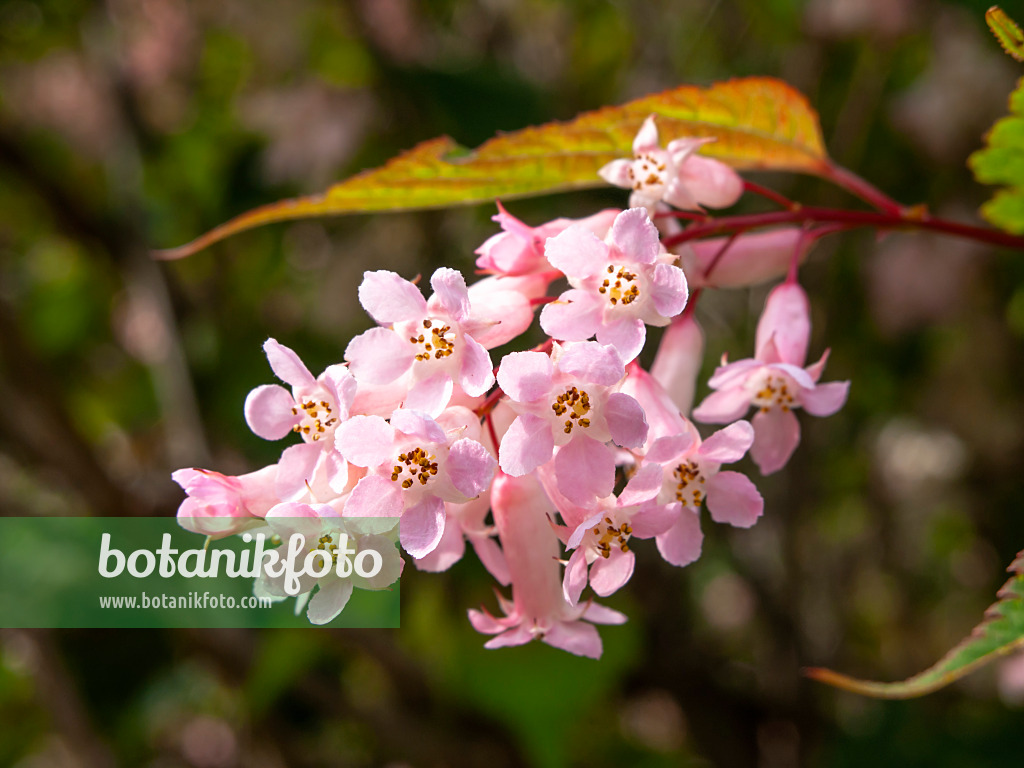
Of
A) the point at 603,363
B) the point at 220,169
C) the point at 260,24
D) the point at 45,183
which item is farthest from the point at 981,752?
the point at 260,24

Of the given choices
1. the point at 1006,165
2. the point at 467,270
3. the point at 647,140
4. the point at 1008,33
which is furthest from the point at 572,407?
the point at 467,270

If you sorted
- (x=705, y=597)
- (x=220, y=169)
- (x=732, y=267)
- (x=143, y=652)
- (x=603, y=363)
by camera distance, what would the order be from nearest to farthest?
(x=603, y=363) → (x=732, y=267) → (x=143, y=652) → (x=220, y=169) → (x=705, y=597)

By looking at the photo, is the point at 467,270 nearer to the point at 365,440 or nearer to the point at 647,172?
the point at 647,172

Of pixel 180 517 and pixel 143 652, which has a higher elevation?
pixel 180 517

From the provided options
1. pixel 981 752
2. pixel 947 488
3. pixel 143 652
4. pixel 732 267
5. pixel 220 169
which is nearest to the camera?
pixel 732 267

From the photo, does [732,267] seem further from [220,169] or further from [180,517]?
[220,169]

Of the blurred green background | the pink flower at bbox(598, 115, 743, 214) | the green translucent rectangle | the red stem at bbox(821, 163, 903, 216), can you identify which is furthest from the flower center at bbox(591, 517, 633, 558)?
the blurred green background

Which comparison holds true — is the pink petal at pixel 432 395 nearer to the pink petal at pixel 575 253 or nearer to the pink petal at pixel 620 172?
the pink petal at pixel 575 253
